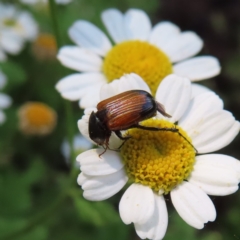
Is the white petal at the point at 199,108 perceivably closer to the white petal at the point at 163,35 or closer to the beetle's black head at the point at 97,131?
the beetle's black head at the point at 97,131

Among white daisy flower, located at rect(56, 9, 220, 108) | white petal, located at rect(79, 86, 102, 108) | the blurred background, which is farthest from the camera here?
the blurred background

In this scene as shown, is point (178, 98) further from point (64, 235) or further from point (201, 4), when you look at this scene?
point (201, 4)

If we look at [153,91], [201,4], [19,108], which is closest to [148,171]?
[153,91]

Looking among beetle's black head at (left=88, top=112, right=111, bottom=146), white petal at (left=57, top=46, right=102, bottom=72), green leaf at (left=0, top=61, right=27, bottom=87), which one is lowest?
green leaf at (left=0, top=61, right=27, bottom=87)

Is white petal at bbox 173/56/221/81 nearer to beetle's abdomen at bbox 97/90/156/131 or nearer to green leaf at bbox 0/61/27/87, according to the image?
beetle's abdomen at bbox 97/90/156/131

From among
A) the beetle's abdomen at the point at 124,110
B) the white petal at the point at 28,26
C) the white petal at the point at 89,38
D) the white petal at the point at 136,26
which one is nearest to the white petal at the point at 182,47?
the white petal at the point at 136,26

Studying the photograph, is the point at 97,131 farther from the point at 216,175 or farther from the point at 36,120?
the point at 36,120

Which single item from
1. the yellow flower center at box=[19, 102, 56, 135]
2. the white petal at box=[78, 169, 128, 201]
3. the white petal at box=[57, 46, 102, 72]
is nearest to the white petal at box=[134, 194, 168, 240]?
the white petal at box=[78, 169, 128, 201]
